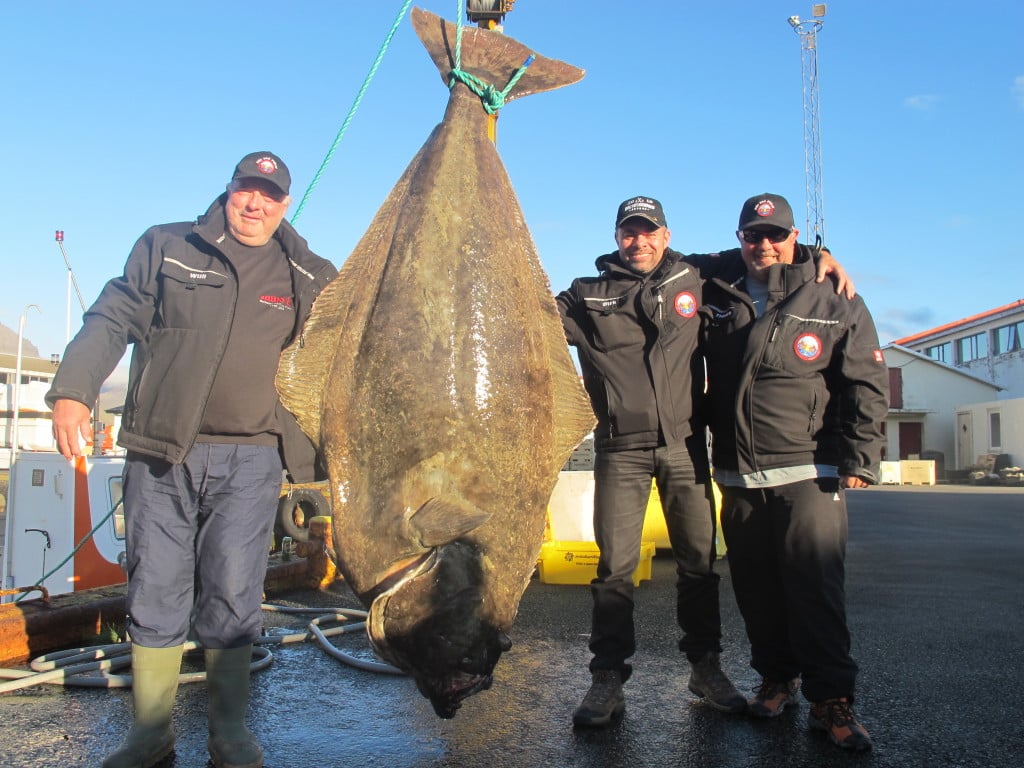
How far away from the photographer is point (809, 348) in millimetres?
3512

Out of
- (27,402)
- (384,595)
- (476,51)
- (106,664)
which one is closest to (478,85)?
(476,51)

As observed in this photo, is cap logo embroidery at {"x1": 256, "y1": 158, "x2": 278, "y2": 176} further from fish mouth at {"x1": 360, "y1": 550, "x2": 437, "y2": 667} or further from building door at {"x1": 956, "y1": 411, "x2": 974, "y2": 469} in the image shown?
building door at {"x1": 956, "y1": 411, "x2": 974, "y2": 469}

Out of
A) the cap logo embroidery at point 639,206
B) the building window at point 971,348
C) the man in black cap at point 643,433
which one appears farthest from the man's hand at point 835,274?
the building window at point 971,348

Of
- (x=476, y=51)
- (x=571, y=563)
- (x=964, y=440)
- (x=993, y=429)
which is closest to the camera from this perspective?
(x=476, y=51)

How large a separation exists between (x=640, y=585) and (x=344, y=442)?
199 inches

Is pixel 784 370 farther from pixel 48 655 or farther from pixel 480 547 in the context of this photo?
pixel 48 655

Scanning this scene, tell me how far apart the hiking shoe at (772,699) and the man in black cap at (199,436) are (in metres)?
2.16

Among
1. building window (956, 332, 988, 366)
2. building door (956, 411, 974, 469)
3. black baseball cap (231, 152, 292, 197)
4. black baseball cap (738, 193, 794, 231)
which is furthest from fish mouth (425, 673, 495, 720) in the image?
building window (956, 332, 988, 366)

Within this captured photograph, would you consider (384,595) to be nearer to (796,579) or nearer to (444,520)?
(444,520)

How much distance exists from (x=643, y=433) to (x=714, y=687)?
1.23 m

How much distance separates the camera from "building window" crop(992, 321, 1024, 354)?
35.5 m

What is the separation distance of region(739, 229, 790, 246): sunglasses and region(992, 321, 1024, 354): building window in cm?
3803

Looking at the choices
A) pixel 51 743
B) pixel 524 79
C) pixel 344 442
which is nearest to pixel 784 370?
pixel 524 79

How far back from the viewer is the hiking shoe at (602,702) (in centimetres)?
345
